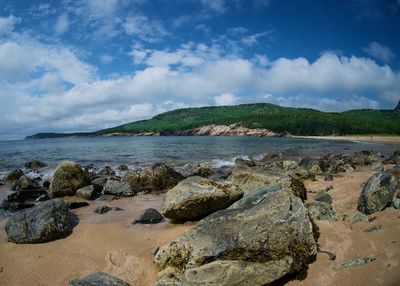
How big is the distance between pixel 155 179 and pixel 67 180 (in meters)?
4.69

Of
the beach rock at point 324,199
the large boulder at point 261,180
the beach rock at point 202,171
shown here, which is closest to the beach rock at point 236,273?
the large boulder at point 261,180

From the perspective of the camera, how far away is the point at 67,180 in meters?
16.0

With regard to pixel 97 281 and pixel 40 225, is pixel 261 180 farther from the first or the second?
pixel 40 225

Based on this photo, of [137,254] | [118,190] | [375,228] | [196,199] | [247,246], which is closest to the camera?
[247,246]

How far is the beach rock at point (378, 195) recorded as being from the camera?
27.5ft

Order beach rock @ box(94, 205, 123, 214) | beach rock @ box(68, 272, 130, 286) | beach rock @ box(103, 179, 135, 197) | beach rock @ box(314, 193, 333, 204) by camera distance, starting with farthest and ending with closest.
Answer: beach rock @ box(103, 179, 135, 197) < beach rock @ box(94, 205, 123, 214) < beach rock @ box(314, 193, 333, 204) < beach rock @ box(68, 272, 130, 286)

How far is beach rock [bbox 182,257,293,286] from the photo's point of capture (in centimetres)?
527

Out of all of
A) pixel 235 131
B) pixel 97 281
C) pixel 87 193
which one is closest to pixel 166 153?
pixel 87 193

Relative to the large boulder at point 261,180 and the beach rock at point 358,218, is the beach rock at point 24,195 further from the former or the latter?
the beach rock at point 358,218

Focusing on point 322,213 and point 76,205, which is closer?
point 322,213

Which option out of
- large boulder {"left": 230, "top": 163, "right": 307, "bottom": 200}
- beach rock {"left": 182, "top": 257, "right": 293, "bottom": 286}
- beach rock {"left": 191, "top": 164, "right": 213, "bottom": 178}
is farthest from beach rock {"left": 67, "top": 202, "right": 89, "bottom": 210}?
beach rock {"left": 191, "top": 164, "right": 213, "bottom": 178}

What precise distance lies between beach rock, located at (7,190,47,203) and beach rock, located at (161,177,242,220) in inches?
A: 342

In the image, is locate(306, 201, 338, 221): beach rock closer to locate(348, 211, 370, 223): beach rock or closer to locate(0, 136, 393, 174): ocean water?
locate(348, 211, 370, 223): beach rock

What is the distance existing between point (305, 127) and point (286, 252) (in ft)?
506
